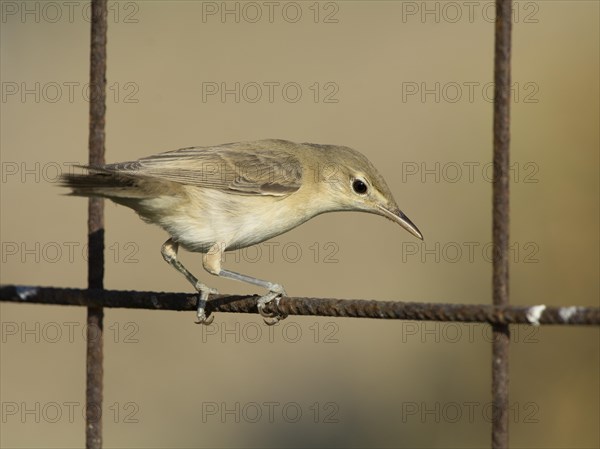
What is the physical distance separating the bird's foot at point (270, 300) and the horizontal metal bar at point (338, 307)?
2 centimetres

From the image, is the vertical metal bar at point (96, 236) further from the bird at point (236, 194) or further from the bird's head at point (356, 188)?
the bird's head at point (356, 188)

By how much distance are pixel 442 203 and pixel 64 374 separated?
2.38m

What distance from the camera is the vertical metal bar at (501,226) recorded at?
2.05 m

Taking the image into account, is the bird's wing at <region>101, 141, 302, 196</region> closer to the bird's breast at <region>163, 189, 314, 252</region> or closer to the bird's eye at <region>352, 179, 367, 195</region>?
the bird's breast at <region>163, 189, 314, 252</region>

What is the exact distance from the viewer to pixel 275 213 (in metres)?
3.99

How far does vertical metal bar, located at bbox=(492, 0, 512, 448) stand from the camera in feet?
6.73

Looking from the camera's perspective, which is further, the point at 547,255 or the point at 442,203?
the point at 442,203

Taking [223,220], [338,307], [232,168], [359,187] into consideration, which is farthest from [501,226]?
[359,187]

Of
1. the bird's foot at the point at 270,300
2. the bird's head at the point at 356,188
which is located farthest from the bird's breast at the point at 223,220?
the bird's foot at the point at 270,300

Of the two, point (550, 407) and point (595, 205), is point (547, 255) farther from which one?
point (550, 407)

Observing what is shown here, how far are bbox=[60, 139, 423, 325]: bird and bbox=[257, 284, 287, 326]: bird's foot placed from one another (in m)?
0.13

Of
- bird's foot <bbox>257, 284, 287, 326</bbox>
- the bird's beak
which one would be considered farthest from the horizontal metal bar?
the bird's beak

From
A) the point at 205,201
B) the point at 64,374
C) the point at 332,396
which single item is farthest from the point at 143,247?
the point at 205,201

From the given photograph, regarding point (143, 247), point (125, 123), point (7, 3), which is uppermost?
point (7, 3)
